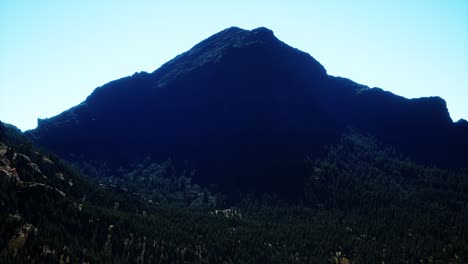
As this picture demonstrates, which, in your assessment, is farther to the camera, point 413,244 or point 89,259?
point 413,244

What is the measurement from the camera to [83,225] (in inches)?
6112

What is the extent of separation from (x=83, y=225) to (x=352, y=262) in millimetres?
95655

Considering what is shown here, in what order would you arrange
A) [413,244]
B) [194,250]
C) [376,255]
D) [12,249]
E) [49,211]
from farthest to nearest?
[413,244], [376,255], [194,250], [49,211], [12,249]

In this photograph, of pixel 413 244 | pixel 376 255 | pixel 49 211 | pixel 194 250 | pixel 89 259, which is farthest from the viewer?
pixel 413 244

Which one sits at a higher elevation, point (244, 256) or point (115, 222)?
point (115, 222)

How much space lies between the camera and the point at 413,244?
19538cm

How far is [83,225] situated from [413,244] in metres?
132

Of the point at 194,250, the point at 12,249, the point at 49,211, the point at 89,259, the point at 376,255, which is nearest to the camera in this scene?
the point at 12,249

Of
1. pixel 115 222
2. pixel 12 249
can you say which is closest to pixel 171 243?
pixel 115 222

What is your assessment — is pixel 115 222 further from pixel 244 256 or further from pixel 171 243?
pixel 244 256

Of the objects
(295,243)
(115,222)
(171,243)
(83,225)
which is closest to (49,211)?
(83,225)

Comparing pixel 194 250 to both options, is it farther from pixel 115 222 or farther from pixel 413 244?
pixel 413 244

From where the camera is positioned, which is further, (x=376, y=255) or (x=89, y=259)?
(x=376, y=255)

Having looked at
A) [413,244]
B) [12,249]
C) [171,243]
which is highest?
[12,249]
